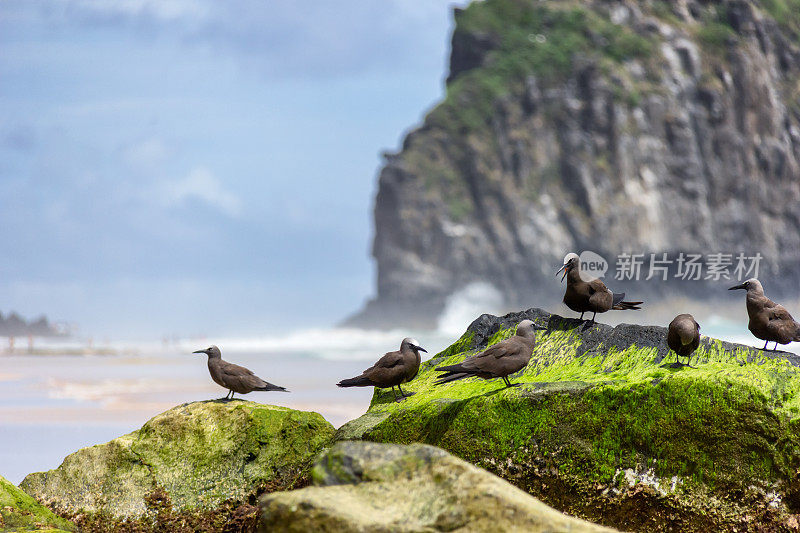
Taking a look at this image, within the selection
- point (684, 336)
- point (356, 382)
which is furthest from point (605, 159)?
point (356, 382)

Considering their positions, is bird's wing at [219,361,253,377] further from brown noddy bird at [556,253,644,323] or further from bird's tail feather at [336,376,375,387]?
brown noddy bird at [556,253,644,323]

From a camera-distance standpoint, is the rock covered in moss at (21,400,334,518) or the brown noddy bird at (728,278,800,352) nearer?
the brown noddy bird at (728,278,800,352)

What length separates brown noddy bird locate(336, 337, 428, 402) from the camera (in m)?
8.93

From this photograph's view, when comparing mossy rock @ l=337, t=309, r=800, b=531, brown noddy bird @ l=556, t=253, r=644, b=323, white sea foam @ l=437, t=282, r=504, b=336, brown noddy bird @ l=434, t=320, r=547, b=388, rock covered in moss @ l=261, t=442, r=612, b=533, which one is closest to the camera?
rock covered in moss @ l=261, t=442, r=612, b=533

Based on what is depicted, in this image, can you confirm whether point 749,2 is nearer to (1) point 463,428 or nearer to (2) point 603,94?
(2) point 603,94

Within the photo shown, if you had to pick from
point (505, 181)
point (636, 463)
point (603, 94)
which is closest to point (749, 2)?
point (603, 94)

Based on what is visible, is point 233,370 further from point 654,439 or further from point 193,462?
point 654,439

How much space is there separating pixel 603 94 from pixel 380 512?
3186 inches

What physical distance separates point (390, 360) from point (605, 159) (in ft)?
249

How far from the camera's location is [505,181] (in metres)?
81.6

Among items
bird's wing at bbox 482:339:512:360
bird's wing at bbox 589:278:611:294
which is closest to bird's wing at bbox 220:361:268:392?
bird's wing at bbox 482:339:512:360

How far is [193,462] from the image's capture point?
901cm

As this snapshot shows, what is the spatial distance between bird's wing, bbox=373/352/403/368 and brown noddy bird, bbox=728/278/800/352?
398 cm

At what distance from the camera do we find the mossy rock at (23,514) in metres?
8.52
